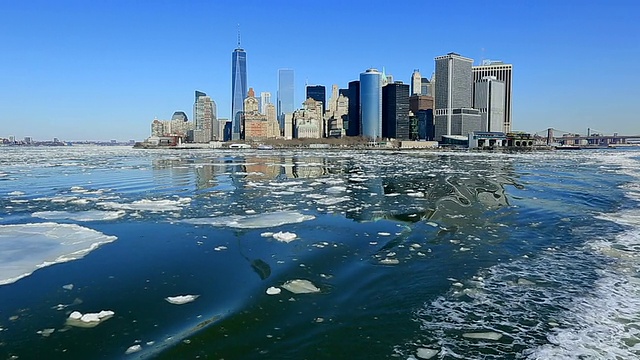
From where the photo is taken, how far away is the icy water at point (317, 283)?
454 centimetres

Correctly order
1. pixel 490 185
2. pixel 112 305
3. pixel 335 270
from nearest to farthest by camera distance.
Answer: pixel 112 305 → pixel 335 270 → pixel 490 185

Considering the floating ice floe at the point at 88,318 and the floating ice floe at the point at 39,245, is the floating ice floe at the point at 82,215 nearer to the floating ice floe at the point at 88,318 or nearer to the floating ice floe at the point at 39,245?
the floating ice floe at the point at 39,245

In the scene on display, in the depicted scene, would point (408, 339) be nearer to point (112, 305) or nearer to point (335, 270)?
point (335, 270)

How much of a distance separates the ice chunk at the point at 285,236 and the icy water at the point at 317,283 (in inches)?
1.4

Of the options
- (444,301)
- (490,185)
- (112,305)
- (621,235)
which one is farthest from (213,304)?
(490,185)

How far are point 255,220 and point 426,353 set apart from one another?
7.44 metres

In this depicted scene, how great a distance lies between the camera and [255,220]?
11.2m

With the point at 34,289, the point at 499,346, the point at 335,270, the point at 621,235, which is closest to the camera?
the point at 499,346

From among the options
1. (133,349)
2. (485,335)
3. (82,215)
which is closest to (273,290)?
(133,349)

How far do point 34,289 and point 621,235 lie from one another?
36.7 ft

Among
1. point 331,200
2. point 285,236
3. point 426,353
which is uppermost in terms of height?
point 331,200

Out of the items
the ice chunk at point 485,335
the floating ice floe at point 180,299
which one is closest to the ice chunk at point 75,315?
the floating ice floe at point 180,299

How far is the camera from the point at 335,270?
713cm

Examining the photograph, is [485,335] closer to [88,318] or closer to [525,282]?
[525,282]
